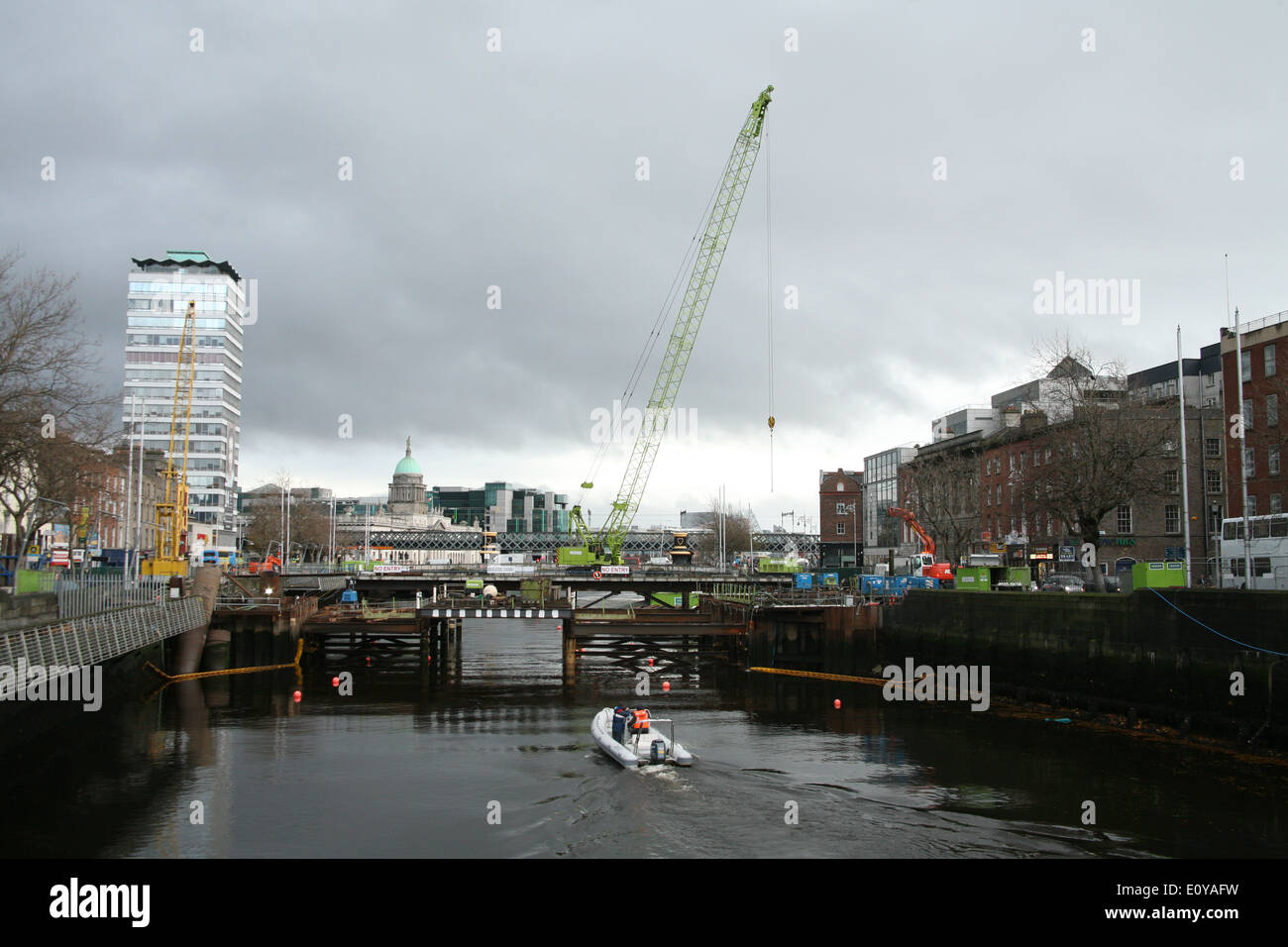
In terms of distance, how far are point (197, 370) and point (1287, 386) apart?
153m

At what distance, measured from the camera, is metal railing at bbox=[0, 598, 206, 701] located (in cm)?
3081

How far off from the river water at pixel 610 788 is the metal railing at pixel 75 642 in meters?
3.49

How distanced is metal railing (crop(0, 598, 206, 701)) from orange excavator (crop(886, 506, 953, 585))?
160 ft

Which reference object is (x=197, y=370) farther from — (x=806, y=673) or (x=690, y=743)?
(x=690, y=743)

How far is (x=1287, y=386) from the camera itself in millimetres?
50250

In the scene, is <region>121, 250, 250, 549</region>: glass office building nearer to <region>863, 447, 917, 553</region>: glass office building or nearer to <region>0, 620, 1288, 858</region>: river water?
<region>863, 447, 917, 553</region>: glass office building

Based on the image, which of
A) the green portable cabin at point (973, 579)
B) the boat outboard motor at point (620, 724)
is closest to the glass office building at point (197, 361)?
the green portable cabin at point (973, 579)

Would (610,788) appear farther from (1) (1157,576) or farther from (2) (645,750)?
(1) (1157,576)

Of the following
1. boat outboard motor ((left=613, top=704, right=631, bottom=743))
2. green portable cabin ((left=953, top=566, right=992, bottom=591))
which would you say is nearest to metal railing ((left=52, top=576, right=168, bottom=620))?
boat outboard motor ((left=613, top=704, right=631, bottom=743))

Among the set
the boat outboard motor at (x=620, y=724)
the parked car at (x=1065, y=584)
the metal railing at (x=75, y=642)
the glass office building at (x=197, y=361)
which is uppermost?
the glass office building at (x=197, y=361)

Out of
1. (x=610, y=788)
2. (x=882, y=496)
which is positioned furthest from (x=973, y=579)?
(x=882, y=496)

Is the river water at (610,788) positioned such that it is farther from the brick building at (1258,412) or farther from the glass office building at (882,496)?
the glass office building at (882,496)

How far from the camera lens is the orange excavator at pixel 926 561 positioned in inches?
2660

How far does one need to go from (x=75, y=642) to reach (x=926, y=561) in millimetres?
61096
